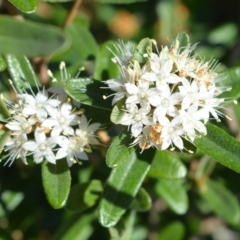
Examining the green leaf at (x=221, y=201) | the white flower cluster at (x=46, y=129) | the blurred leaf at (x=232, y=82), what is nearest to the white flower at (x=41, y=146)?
the white flower cluster at (x=46, y=129)

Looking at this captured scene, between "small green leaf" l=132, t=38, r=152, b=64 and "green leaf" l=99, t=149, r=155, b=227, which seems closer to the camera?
"small green leaf" l=132, t=38, r=152, b=64

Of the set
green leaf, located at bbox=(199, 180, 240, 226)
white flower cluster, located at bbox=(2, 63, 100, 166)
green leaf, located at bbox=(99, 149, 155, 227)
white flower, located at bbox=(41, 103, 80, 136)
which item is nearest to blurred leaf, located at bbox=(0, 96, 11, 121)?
white flower cluster, located at bbox=(2, 63, 100, 166)

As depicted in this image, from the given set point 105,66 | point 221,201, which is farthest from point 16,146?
point 221,201

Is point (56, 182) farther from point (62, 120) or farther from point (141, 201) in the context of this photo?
point (141, 201)

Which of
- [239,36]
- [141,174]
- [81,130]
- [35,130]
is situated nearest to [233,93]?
[141,174]

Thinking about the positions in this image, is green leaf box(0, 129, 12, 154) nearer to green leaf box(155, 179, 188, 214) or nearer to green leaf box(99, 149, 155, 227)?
green leaf box(99, 149, 155, 227)

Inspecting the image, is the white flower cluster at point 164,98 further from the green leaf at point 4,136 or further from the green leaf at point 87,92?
→ the green leaf at point 4,136
